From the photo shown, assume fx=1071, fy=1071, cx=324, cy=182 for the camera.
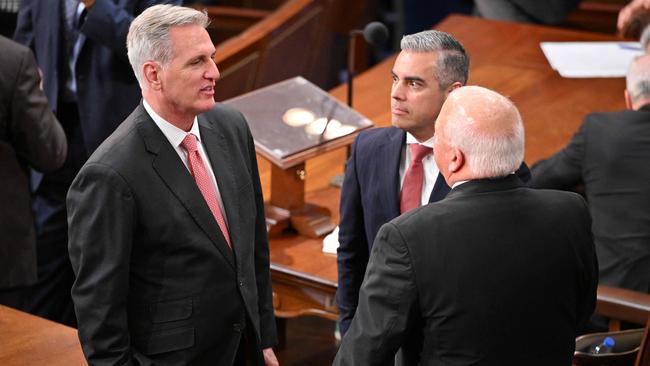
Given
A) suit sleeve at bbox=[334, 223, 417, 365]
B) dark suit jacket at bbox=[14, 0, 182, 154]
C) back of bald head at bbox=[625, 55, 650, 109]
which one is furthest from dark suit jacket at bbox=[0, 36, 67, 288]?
back of bald head at bbox=[625, 55, 650, 109]

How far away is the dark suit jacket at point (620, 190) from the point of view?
3.58 metres

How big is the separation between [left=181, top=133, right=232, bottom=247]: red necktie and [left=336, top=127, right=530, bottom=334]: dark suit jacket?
40 cm

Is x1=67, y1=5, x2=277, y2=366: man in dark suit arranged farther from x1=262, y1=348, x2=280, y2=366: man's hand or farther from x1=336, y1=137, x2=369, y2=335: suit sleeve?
x1=336, y1=137, x2=369, y2=335: suit sleeve

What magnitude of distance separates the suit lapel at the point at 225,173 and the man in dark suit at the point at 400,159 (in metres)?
0.36

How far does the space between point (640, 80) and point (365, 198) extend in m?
1.20

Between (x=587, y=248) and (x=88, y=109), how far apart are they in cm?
227

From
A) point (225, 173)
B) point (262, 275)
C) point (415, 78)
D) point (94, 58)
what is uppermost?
point (415, 78)

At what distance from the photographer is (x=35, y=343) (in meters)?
2.93

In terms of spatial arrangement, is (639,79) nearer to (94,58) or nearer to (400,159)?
(400,159)

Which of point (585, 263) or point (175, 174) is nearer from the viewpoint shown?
point (585, 263)

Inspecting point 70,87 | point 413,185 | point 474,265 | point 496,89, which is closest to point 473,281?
point 474,265

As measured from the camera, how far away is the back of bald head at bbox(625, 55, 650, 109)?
3518 millimetres

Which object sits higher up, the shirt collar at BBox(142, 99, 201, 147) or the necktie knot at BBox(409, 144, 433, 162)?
the shirt collar at BBox(142, 99, 201, 147)

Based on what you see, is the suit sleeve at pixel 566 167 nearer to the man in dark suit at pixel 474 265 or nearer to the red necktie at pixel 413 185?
the red necktie at pixel 413 185
